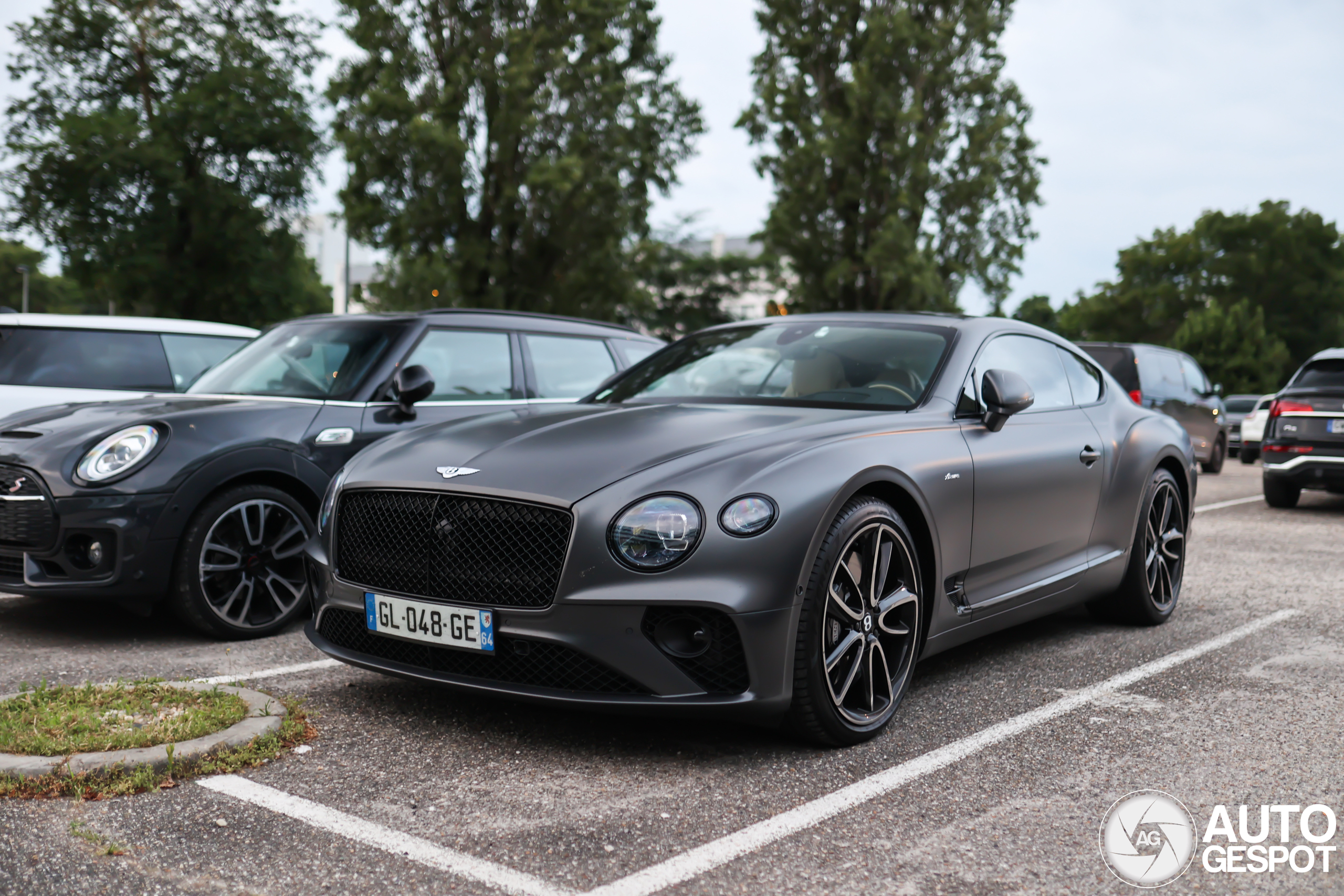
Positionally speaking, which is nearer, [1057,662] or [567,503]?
[567,503]

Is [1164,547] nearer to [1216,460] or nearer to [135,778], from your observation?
[135,778]

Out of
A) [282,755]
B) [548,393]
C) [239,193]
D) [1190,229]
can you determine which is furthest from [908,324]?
[1190,229]

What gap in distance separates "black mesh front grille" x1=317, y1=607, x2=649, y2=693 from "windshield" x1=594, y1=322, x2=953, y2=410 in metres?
1.49

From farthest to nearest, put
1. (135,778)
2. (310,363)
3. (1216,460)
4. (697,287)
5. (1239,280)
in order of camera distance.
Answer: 1. (697,287)
2. (1239,280)
3. (1216,460)
4. (310,363)
5. (135,778)

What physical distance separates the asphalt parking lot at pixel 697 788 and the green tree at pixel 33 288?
68.4 meters

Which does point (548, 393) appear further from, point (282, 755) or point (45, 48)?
point (45, 48)

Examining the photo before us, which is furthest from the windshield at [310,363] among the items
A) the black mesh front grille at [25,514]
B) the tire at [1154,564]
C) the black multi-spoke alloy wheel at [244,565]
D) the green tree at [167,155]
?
the green tree at [167,155]

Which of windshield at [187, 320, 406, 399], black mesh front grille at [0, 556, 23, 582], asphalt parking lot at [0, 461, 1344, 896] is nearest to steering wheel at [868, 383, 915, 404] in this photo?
asphalt parking lot at [0, 461, 1344, 896]

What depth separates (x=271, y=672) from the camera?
4812 millimetres

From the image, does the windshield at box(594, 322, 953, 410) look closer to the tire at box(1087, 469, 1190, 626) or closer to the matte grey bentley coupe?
the matte grey bentley coupe

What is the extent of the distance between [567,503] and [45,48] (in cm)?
2895

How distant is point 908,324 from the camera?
508 cm

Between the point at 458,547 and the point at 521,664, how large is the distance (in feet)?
1.36

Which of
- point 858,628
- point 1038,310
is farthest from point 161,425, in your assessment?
point 1038,310
